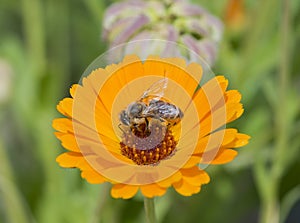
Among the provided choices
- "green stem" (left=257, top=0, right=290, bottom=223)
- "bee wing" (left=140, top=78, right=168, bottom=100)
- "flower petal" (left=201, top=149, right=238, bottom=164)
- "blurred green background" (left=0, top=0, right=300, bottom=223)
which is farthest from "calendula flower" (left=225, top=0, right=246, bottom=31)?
"flower petal" (left=201, top=149, right=238, bottom=164)

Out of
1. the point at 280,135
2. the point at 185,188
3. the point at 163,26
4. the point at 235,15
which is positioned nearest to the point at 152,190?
the point at 185,188

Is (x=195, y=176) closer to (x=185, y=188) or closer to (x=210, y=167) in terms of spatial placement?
(x=185, y=188)

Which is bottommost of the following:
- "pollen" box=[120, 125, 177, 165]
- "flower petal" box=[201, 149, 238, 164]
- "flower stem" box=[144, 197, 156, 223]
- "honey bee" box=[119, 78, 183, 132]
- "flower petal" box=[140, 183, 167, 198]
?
"flower stem" box=[144, 197, 156, 223]

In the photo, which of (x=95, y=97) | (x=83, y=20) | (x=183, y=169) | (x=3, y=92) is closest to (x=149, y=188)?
(x=183, y=169)

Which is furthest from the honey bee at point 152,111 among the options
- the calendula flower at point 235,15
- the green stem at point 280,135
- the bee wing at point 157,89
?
the calendula flower at point 235,15

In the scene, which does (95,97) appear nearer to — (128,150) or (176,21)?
(128,150)

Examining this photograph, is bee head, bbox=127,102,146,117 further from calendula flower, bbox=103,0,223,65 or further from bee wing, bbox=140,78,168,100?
calendula flower, bbox=103,0,223,65

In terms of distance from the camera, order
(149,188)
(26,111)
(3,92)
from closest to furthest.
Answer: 1. (149,188)
2. (3,92)
3. (26,111)
